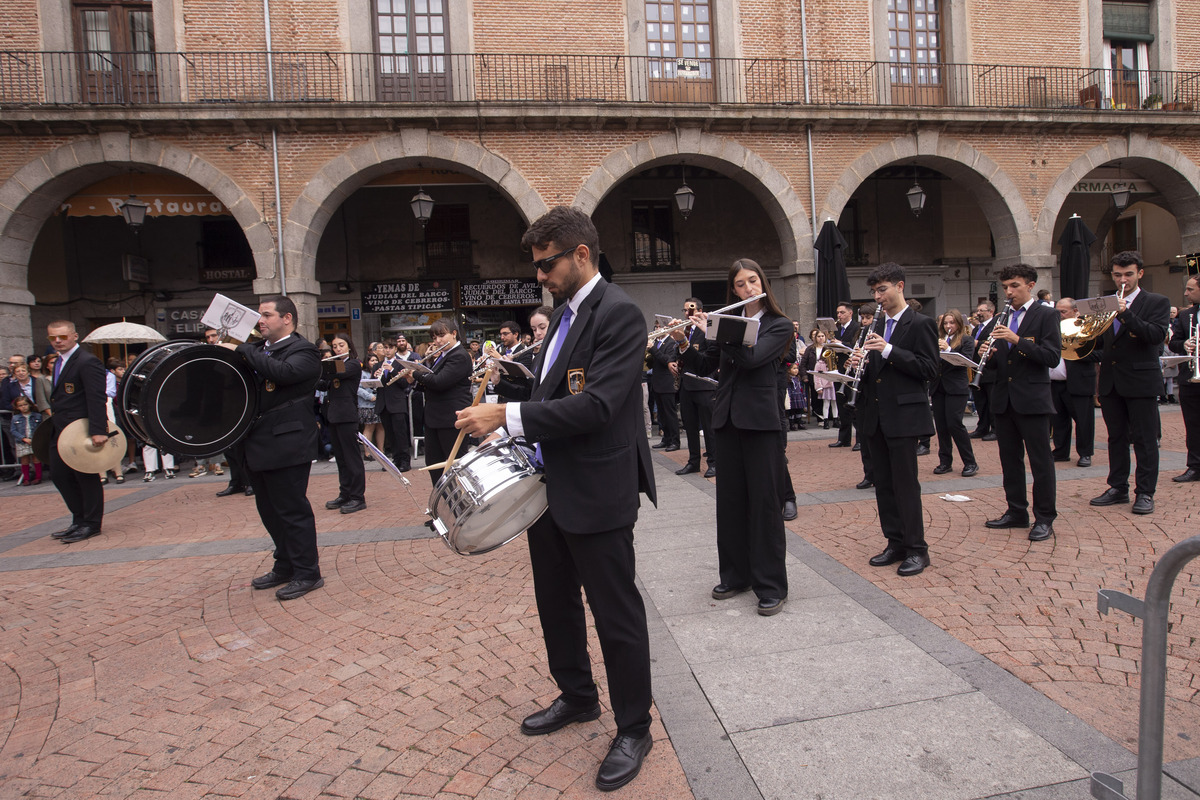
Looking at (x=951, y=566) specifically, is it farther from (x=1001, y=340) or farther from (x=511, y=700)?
(x=511, y=700)

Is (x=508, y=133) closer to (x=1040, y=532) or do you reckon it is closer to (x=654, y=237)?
(x=654, y=237)

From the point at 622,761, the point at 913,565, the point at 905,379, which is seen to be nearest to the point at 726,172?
the point at 905,379

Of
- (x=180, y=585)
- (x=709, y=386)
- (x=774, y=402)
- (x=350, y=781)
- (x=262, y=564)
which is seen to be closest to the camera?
(x=350, y=781)

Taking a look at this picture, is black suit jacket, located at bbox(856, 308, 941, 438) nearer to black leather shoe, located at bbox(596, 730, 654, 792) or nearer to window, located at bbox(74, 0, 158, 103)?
black leather shoe, located at bbox(596, 730, 654, 792)

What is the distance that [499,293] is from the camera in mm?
19969

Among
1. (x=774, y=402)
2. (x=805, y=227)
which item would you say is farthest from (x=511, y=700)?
(x=805, y=227)

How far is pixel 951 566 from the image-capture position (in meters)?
4.84

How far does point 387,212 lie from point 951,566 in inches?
711

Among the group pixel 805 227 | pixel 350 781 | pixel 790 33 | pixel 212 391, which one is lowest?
pixel 350 781

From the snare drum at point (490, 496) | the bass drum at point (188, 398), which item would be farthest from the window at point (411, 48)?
the snare drum at point (490, 496)

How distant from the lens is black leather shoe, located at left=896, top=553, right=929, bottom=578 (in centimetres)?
466

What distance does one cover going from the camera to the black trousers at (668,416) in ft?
35.2

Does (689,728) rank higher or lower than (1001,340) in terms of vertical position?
lower

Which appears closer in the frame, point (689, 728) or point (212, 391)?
point (689, 728)
